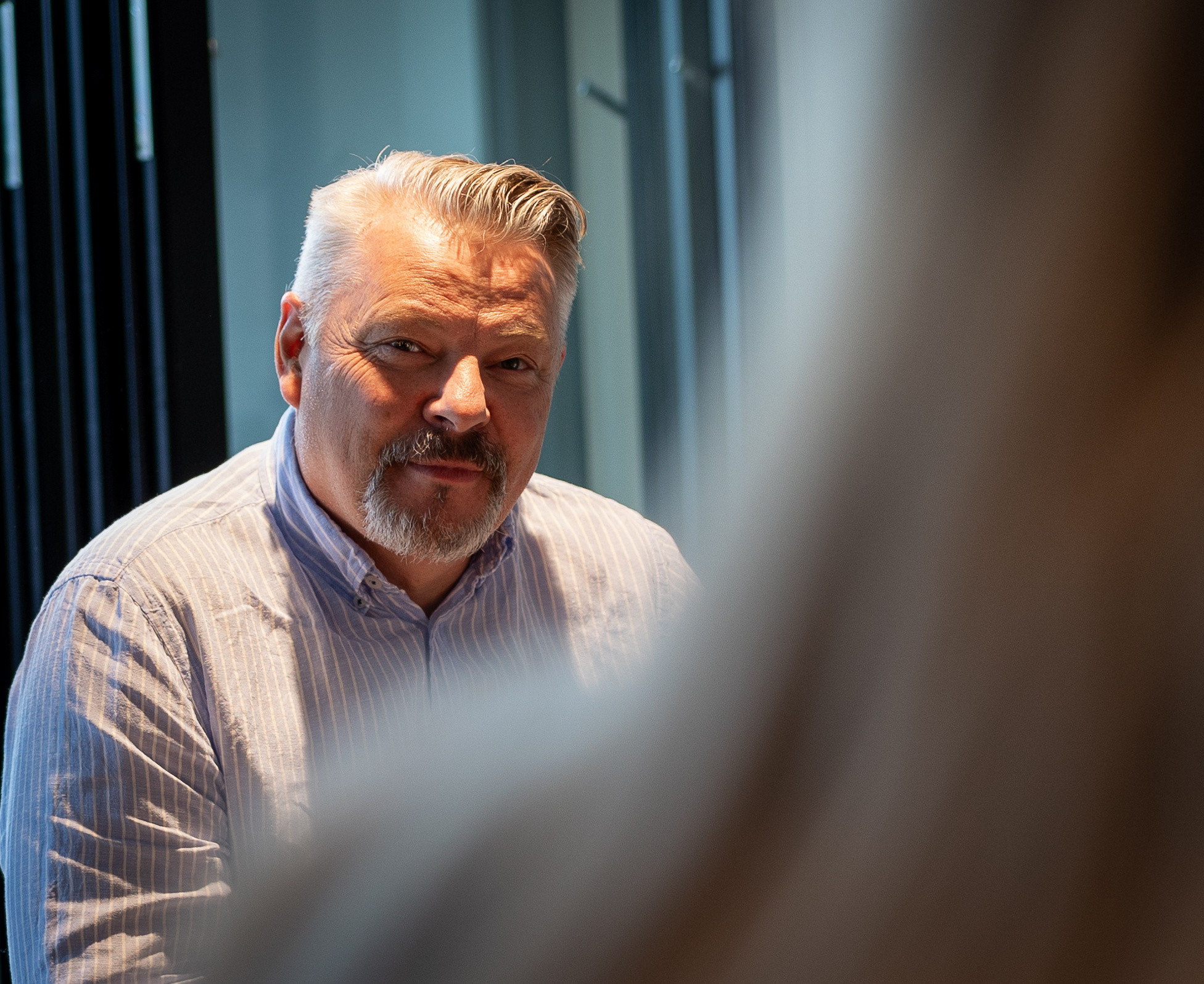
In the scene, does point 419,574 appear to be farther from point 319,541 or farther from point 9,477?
point 9,477

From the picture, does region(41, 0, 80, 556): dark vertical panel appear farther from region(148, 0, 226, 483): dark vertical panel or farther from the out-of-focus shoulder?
the out-of-focus shoulder

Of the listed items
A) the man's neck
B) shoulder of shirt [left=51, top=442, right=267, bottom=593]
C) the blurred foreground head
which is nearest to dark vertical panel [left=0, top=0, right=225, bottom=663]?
shoulder of shirt [left=51, top=442, right=267, bottom=593]

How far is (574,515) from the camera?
124cm

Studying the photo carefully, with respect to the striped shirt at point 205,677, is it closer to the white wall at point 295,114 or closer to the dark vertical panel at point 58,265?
the dark vertical panel at point 58,265

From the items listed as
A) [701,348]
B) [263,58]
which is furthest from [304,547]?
[263,58]

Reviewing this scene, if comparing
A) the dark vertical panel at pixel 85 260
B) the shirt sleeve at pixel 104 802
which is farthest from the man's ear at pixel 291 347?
the dark vertical panel at pixel 85 260

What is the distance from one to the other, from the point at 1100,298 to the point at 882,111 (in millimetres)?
29

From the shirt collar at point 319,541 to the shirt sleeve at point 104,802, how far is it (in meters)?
0.17

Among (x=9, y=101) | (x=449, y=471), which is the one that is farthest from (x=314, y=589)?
(x=9, y=101)

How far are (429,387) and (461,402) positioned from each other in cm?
4

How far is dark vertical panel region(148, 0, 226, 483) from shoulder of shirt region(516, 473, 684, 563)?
0.42 m

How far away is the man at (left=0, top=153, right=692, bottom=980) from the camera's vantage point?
824 millimetres

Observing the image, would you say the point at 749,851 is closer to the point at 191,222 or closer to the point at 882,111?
the point at 882,111

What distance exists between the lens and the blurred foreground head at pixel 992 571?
0.11 metres
